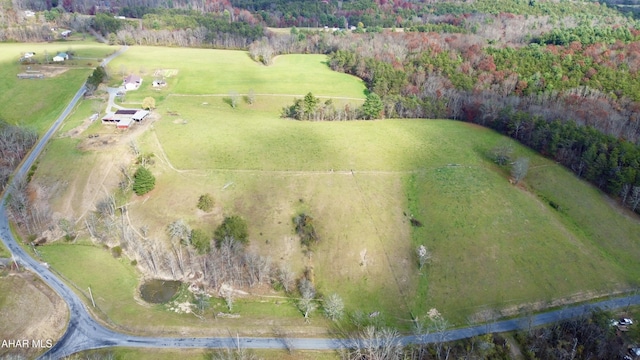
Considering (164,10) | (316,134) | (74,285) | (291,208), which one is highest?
(164,10)

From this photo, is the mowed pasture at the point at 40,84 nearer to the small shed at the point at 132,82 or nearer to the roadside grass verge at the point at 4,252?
the small shed at the point at 132,82

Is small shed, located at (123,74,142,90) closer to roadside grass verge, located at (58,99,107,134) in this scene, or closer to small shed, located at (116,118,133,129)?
roadside grass verge, located at (58,99,107,134)

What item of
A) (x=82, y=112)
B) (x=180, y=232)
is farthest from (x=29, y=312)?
(x=82, y=112)

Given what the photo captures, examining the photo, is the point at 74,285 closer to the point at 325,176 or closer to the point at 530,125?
the point at 325,176

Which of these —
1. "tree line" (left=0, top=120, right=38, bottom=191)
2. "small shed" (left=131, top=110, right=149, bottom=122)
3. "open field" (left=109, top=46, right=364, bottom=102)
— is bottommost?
"tree line" (left=0, top=120, right=38, bottom=191)

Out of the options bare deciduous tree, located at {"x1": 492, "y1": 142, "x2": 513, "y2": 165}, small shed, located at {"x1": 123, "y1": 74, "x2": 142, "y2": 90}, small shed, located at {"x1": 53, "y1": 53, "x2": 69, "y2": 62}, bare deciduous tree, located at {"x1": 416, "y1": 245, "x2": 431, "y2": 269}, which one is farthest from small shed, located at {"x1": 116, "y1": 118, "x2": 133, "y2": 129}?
bare deciduous tree, located at {"x1": 492, "y1": 142, "x2": 513, "y2": 165}

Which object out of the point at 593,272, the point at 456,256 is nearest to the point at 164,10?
the point at 456,256

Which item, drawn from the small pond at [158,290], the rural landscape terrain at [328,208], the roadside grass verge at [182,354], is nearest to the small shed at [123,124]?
the rural landscape terrain at [328,208]
